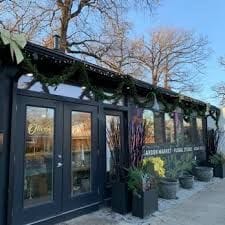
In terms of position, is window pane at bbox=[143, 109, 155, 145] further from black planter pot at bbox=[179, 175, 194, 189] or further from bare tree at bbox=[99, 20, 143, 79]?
bare tree at bbox=[99, 20, 143, 79]

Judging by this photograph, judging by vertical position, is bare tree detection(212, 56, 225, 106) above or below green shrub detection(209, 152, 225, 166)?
above

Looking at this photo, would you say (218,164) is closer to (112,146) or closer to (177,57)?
(112,146)

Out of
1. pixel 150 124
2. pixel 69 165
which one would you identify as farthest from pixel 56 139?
pixel 150 124

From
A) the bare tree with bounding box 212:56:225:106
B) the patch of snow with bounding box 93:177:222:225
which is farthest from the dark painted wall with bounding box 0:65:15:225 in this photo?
the bare tree with bounding box 212:56:225:106

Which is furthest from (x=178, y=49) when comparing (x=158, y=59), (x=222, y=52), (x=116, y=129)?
(x=116, y=129)

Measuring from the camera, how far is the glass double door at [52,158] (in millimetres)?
4793

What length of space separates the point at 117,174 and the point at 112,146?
0.58 m

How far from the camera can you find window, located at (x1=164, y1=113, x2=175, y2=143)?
9.39m

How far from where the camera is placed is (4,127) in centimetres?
460

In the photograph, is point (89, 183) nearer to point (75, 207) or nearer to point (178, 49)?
point (75, 207)

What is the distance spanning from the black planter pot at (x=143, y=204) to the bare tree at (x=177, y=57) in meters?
17.2

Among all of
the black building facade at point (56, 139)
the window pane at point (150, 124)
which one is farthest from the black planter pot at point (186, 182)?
the black building facade at point (56, 139)

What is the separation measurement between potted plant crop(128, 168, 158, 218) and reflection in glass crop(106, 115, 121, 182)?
1.79 feet

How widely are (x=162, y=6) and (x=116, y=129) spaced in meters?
6.64
